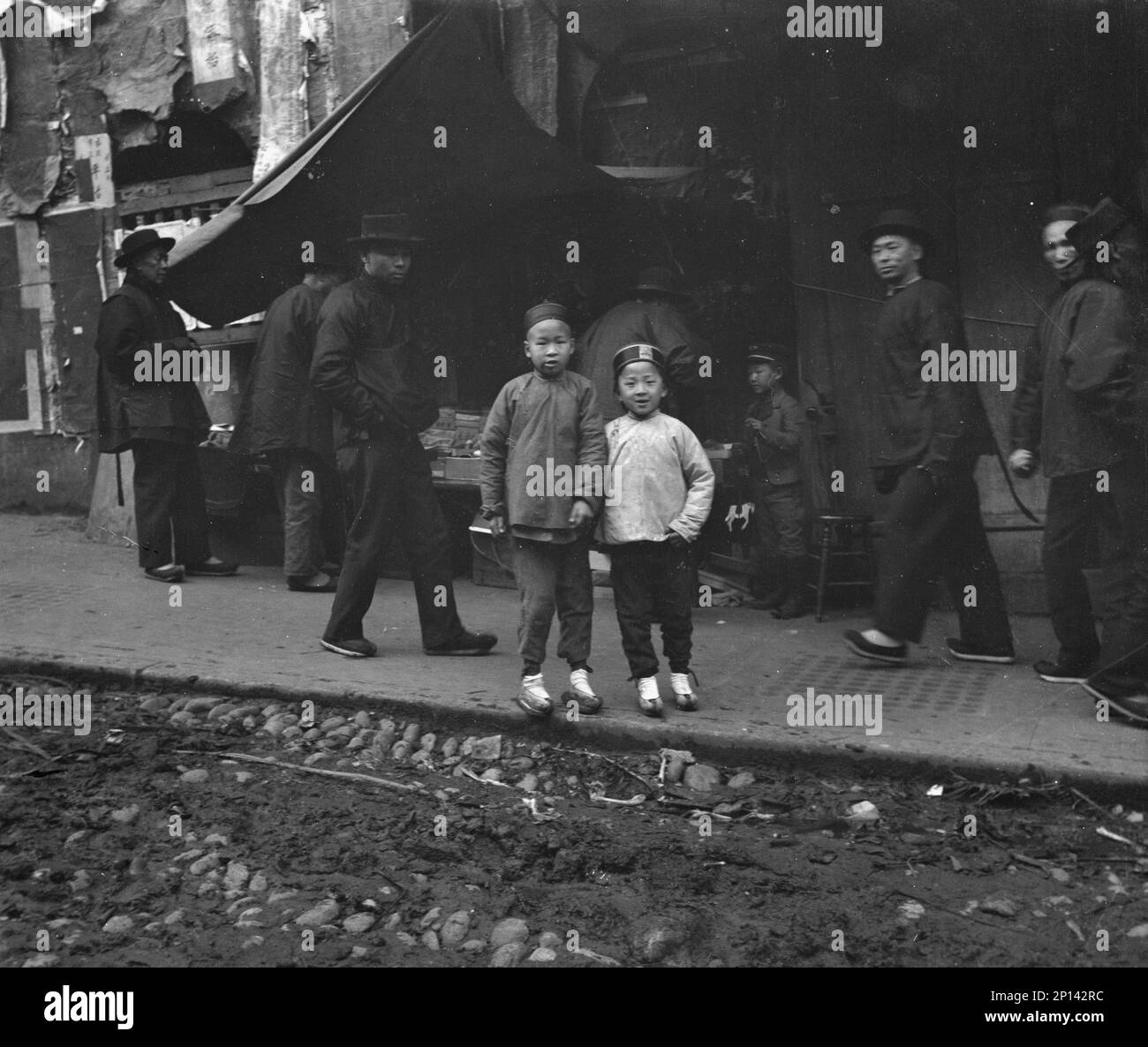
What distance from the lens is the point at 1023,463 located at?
17.2 feet

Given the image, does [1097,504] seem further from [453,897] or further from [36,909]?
[36,909]

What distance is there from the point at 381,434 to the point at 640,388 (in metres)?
1.40

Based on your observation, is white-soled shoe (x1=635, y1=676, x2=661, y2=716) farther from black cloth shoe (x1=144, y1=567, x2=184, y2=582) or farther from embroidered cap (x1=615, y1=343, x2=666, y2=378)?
black cloth shoe (x1=144, y1=567, x2=184, y2=582)

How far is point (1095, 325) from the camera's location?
190 inches

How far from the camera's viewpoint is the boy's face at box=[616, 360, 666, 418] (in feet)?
15.8

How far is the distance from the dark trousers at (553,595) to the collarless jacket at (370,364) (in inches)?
46.5

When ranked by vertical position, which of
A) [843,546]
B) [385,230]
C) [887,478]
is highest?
[385,230]

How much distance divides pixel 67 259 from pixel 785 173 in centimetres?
583

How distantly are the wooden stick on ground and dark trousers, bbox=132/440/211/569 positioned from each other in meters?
3.40

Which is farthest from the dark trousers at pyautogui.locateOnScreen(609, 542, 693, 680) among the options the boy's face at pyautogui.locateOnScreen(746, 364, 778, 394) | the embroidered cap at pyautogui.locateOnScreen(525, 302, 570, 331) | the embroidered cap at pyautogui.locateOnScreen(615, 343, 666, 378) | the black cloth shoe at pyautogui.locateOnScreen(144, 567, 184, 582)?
the black cloth shoe at pyautogui.locateOnScreen(144, 567, 184, 582)

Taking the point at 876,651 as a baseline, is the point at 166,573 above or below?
above

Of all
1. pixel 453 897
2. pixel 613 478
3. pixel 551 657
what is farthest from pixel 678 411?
pixel 453 897

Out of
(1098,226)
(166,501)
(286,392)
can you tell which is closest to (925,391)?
(1098,226)

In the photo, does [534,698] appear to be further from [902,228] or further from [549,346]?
[902,228]
